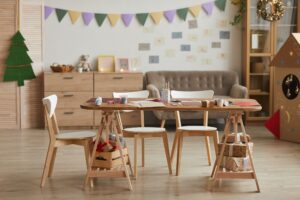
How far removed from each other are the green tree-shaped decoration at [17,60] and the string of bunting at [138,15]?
578mm

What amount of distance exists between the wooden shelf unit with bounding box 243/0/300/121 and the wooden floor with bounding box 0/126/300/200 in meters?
1.76

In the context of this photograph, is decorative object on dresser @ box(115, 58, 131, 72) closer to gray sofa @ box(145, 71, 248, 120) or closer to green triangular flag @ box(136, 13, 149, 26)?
gray sofa @ box(145, 71, 248, 120)

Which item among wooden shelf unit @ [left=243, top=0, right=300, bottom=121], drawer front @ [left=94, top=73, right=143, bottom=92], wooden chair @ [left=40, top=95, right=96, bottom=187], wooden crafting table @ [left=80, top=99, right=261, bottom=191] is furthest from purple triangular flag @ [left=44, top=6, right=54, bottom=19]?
wooden crafting table @ [left=80, top=99, right=261, bottom=191]

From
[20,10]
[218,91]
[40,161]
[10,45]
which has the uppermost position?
[20,10]

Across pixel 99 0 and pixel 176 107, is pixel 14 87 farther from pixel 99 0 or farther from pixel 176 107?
pixel 176 107

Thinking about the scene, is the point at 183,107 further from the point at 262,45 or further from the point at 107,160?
the point at 262,45

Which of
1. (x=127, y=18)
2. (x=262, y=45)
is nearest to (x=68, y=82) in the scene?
(x=127, y=18)

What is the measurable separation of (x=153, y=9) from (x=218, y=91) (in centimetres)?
153

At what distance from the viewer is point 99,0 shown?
26.6ft

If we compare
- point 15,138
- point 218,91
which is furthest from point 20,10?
point 218,91

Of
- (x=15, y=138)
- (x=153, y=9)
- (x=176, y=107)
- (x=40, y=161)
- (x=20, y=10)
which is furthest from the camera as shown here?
(x=153, y=9)

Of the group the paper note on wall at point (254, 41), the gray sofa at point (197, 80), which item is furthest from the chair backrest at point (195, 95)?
the paper note on wall at point (254, 41)

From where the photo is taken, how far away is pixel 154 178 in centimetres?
487

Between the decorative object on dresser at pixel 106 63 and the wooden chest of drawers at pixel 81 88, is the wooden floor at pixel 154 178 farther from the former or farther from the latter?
the decorative object on dresser at pixel 106 63
